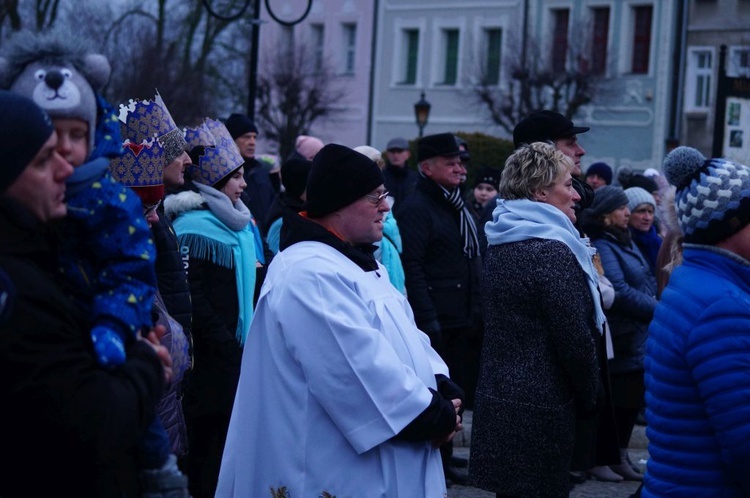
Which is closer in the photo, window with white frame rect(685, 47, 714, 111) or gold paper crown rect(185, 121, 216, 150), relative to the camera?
gold paper crown rect(185, 121, 216, 150)

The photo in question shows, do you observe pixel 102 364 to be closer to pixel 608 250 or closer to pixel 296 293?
pixel 296 293

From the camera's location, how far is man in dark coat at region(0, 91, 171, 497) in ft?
8.71

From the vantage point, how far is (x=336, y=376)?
4215 mm

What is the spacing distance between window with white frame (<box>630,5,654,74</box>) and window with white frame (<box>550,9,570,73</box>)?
2.25 meters

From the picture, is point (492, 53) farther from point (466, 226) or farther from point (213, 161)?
point (213, 161)

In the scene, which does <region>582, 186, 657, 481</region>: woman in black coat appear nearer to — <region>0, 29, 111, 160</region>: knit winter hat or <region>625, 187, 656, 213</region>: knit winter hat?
<region>625, 187, 656, 213</region>: knit winter hat

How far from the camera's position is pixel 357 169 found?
451 cm

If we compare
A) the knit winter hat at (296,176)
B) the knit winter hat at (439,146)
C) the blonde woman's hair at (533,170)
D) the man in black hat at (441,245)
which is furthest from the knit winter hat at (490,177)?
the blonde woman's hair at (533,170)

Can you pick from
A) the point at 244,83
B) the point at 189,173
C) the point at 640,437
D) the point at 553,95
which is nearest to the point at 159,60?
the point at 244,83

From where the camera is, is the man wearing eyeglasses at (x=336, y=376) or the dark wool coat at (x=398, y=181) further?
the dark wool coat at (x=398, y=181)

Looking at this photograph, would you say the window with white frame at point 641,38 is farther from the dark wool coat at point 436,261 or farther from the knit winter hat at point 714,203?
the knit winter hat at point 714,203

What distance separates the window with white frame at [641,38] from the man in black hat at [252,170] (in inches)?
1250

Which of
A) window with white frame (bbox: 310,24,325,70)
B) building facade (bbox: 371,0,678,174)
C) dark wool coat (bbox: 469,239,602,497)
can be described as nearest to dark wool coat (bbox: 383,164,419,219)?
dark wool coat (bbox: 469,239,602,497)

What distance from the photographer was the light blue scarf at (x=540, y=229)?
562 cm
